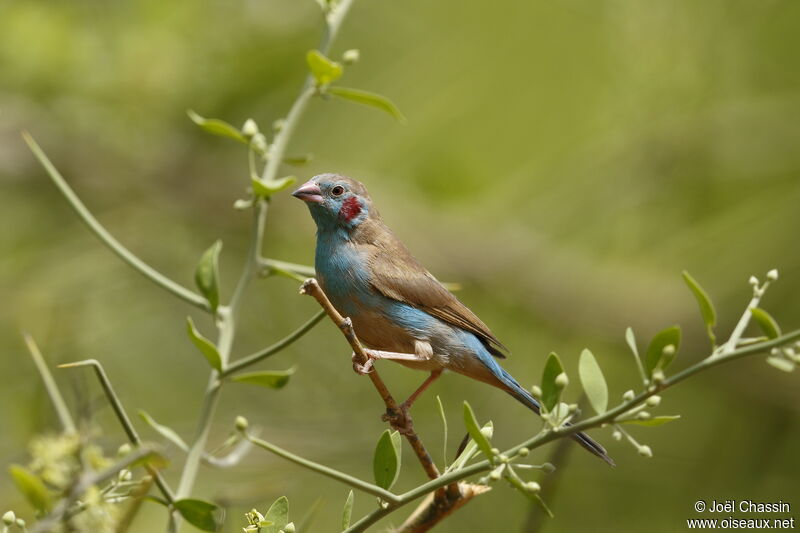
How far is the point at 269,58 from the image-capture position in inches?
252

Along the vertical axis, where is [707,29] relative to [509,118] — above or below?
above

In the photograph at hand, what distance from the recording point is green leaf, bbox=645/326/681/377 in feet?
6.05

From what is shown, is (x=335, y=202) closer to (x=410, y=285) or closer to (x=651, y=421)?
(x=410, y=285)

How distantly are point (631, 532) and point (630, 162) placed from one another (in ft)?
8.01

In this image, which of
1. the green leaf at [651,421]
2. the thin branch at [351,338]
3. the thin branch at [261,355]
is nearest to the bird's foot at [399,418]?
the thin branch at [351,338]

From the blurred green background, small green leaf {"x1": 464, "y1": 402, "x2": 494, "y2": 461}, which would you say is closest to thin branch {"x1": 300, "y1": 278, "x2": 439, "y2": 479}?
small green leaf {"x1": 464, "y1": 402, "x2": 494, "y2": 461}

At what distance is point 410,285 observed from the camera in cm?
393

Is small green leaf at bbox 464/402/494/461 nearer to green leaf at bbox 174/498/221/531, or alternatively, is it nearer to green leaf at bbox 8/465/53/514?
green leaf at bbox 174/498/221/531

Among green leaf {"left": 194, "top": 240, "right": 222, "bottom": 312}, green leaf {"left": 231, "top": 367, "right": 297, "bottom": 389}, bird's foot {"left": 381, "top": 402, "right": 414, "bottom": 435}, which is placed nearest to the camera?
green leaf {"left": 231, "top": 367, "right": 297, "bottom": 389}

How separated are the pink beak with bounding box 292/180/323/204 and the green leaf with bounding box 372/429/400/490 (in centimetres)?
193

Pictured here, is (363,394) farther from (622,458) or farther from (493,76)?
(493,76)

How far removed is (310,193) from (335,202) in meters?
0.13

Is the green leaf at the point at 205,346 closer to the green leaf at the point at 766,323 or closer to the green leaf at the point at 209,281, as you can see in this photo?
the green leaf at the point at 209,281

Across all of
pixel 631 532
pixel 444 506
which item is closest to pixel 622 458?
pixel 631 532
